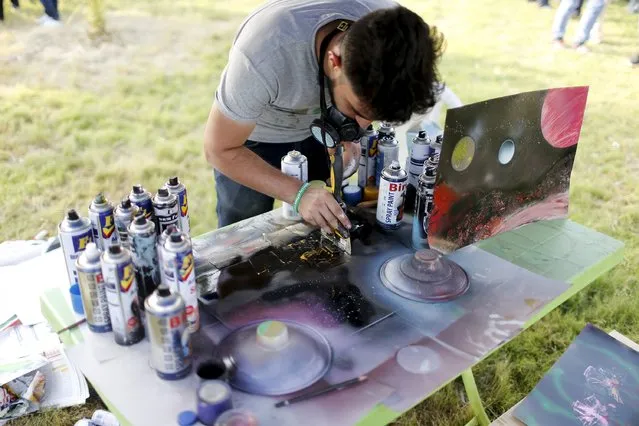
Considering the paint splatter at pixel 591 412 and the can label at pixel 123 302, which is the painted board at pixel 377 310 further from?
the paint splatter at pixel 591 412

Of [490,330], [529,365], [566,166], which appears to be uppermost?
[566,166]

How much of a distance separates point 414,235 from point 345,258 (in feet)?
0.85

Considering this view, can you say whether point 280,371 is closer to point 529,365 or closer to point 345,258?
point 345,258

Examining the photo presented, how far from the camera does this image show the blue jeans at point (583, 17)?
622 centimetres

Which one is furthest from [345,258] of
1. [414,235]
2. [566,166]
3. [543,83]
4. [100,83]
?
[543,83]

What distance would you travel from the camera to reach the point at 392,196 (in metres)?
1.86

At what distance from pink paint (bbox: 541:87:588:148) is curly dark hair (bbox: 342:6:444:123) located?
628 mm

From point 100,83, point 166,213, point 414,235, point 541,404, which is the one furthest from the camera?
point 100,83

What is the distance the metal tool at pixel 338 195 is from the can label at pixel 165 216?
1.63 ft

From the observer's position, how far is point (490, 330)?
59.9 inches

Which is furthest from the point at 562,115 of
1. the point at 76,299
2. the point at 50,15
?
the point at 50,15

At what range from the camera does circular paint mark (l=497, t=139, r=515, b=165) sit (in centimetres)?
180

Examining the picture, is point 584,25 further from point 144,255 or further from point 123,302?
point 123,302

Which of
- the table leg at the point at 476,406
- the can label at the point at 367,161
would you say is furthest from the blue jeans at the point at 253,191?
the table leg at the point at 476,406
